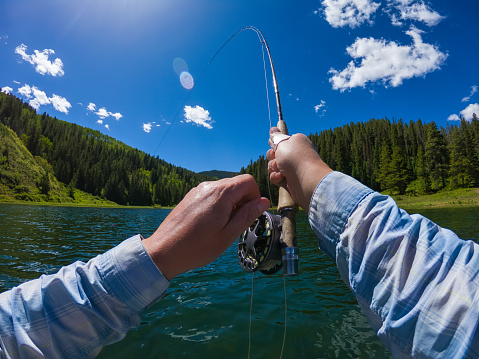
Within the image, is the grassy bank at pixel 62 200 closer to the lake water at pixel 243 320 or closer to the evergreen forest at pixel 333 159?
the evergreen forest at pixel 333 159

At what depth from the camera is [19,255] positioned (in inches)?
436

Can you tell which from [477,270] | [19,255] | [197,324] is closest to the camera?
[477,270]

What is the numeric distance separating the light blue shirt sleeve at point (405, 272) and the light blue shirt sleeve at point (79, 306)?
89 centimetres

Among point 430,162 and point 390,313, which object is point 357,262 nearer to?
point 390,313

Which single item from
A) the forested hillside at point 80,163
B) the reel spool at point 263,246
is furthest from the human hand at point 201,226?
the forested hillside at point 80,163

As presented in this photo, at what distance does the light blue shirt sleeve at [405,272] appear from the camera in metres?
0.84

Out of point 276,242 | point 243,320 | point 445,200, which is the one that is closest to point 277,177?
point 276,242

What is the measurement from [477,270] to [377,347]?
14.6 ft

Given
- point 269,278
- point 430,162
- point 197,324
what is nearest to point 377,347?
point 197,324

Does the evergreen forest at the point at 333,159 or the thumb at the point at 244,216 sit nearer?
the thumb at the point at 244,216

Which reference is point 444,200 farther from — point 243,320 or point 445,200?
point 243,320

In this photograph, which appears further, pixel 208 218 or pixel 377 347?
pixel 377 347

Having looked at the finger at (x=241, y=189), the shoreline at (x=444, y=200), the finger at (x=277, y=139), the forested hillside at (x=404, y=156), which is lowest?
the shoreline at (x=444, y=200)

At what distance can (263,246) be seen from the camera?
2332mm
